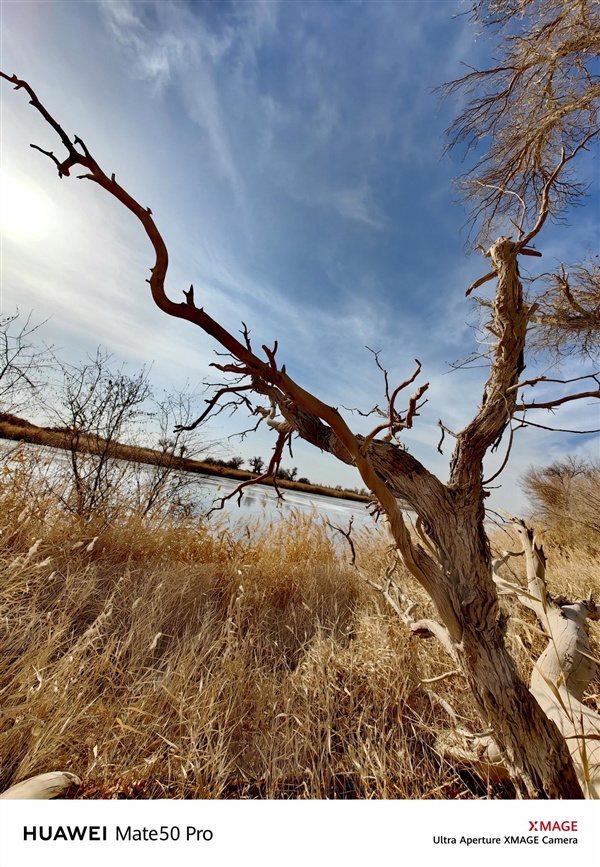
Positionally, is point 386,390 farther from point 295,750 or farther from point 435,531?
point 295,750

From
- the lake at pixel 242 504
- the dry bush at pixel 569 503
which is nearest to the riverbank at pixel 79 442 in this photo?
the lake at pixel 242 504

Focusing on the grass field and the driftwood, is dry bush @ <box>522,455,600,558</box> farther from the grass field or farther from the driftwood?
the driftwood

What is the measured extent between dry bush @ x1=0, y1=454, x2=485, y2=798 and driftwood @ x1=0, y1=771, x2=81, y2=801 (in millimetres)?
90

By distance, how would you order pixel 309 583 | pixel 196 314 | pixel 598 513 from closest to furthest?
pixel 196 314 < pixel 309 583 < pixel 598 513

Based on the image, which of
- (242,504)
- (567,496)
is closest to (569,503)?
(567,496)

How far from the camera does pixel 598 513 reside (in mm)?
4086

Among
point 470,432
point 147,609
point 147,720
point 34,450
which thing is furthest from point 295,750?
point 34,450

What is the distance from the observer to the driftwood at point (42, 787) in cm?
86

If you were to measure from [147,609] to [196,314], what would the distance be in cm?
208

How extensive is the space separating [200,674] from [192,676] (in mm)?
46

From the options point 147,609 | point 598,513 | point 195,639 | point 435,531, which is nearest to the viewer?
point 435,531

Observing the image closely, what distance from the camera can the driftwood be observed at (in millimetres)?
860
